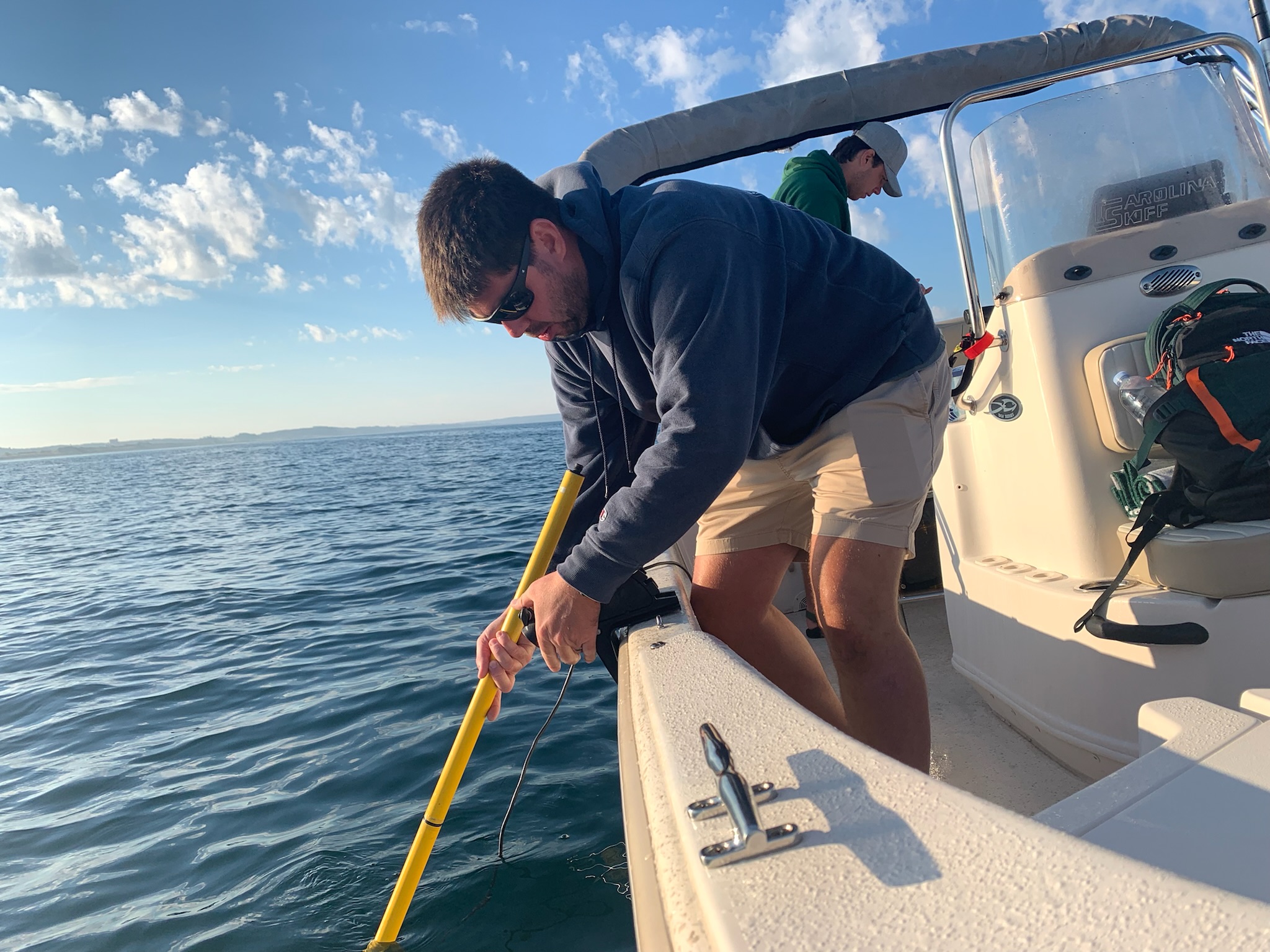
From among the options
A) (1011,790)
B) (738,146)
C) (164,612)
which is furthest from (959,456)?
(164,612)

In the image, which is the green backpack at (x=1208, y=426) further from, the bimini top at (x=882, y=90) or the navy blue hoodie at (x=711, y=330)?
the bimini top at (x=882, y=90)

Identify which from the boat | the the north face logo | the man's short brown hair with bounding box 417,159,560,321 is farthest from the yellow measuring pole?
the the north face logo

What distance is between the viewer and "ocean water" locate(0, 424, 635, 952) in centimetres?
231

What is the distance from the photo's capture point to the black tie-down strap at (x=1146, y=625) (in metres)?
1.62

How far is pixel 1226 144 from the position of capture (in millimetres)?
2332

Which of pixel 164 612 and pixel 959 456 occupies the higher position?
pixel 959 456

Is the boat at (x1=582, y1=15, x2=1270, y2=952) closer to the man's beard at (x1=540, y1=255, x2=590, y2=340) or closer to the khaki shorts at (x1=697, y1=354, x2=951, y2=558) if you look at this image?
the khaki shorts at (x1=697, y1=354, x2=951, y2=558)

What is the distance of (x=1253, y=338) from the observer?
1655 mm

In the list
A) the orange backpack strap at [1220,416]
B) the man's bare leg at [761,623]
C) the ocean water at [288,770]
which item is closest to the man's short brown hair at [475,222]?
the man's bare leg at [761,623]

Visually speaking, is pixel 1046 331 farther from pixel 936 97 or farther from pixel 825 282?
pixel 936 97

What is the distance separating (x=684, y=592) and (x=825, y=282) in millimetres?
795

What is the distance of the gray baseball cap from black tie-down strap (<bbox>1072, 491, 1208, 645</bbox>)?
79.9 inches

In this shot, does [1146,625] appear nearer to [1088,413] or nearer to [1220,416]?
[1220,416]

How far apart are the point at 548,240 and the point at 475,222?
0.46 feet
